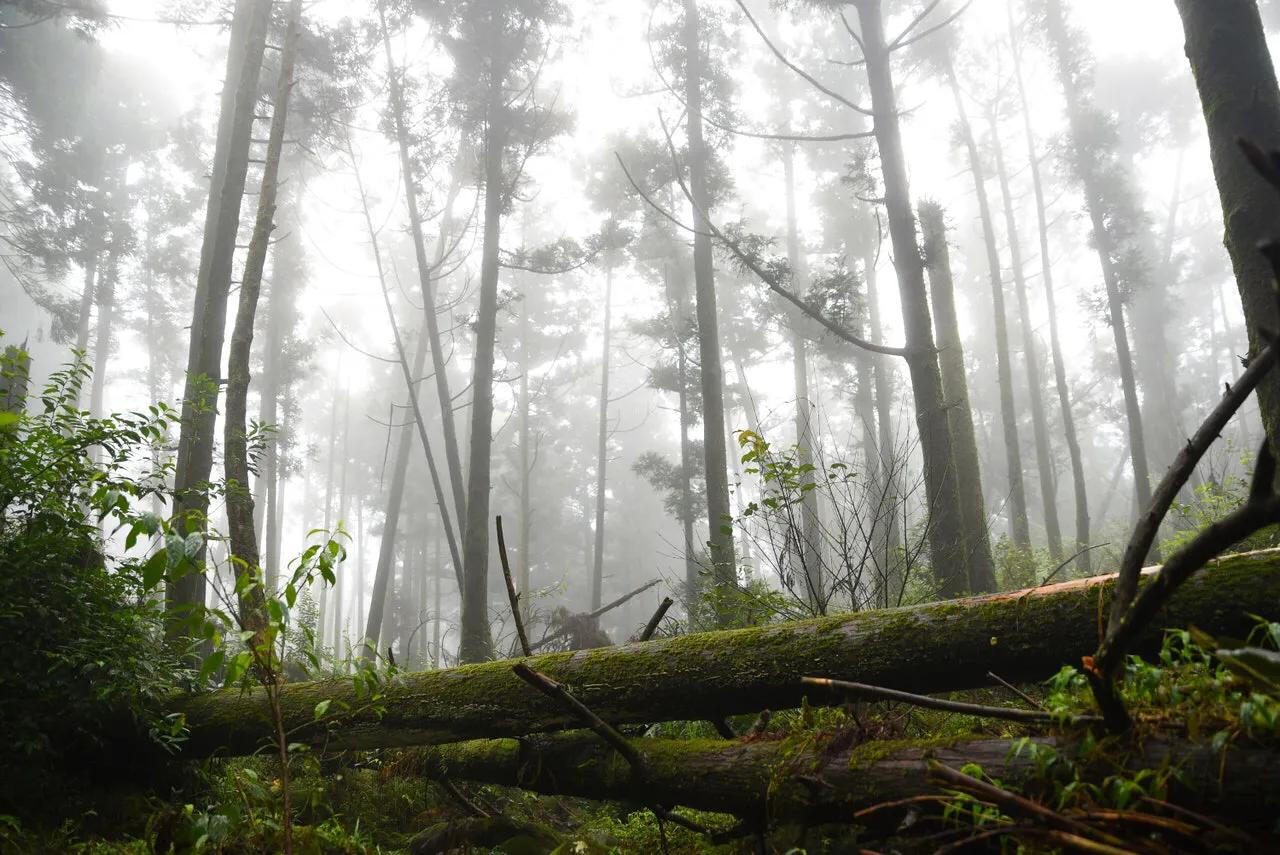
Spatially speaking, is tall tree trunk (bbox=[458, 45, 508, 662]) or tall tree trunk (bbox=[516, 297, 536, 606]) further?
tall tree trunk (bbox=[516, 297, 536, 606])

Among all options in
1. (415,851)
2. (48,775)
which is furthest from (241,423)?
(415,851)

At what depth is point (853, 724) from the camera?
271cm

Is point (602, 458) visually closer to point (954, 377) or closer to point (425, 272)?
point (425, 272)

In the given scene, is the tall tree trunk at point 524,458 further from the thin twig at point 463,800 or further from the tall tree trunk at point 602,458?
the thin twig at point 463,800

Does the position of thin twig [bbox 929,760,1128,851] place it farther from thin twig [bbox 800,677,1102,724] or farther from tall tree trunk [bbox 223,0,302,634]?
tall tree trunk [bbox 223,0,302,634]

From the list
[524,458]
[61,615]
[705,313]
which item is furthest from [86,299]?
[61,615]

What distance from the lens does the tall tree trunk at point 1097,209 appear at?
54.0ft

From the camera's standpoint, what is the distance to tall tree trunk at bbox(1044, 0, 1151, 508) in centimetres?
1647

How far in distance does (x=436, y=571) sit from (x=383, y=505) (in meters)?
5.08

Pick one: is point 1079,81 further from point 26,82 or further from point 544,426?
point 26,82

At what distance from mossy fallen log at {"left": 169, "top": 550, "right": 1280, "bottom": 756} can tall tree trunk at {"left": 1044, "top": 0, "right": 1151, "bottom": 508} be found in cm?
1646

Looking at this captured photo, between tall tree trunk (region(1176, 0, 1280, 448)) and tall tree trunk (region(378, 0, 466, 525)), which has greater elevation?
tall tree trunk (region(378, 0, 466, 525))

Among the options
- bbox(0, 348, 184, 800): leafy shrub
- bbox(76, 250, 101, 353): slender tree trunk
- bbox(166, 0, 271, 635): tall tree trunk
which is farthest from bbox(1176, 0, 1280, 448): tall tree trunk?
bbox(76, 250, 101, 353): slender tree trunk

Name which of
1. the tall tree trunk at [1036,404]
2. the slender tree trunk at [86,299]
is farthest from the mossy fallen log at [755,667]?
the slender tree trunk at [86,299]
